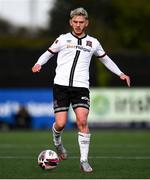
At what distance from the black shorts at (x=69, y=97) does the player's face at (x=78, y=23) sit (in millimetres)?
853

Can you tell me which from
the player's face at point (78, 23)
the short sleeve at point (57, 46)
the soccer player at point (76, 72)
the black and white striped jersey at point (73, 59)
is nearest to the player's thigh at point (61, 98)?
the soccer player at point (76, 72)

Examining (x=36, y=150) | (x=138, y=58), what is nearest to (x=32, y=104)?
(x=138, y=58)

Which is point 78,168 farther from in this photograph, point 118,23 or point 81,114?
point 118,23

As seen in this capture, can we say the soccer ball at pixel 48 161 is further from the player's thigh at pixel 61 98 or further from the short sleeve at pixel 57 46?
the short sleeve at pixel 57 46

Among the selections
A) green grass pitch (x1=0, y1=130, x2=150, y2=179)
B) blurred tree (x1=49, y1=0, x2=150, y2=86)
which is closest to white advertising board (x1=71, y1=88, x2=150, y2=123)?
green grass pitch (x1=0, y1=130, x2=150, y2=179)

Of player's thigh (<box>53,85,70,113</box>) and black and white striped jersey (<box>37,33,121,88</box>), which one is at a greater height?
black and white striped jersey (<box>37,33,121,88</box>)

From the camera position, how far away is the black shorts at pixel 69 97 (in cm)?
1305

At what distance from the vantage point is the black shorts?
13.0 meters

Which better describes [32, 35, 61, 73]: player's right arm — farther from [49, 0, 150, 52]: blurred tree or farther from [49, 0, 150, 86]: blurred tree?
[49, 0, 150, 52]: blurred tree

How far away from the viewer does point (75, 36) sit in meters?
13.1

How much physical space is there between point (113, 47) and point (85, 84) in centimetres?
4801

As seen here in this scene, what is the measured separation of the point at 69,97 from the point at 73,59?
61 cm

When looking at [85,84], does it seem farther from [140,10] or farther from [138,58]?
[140,10]

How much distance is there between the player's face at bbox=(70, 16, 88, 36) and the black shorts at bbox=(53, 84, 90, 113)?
0.85 m
